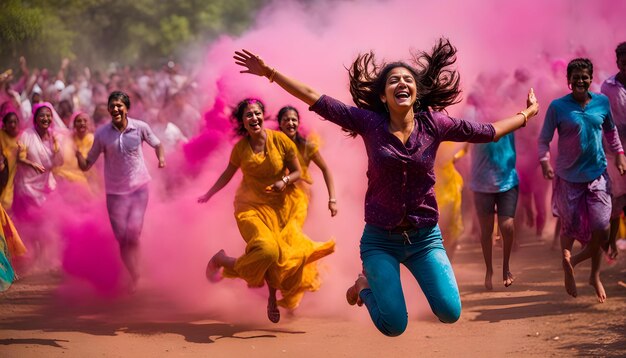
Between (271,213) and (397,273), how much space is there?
8.58 feet

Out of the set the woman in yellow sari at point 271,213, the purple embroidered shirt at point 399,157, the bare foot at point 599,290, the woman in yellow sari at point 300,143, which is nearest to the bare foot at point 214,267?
the woman in yellow sari at point 271,213

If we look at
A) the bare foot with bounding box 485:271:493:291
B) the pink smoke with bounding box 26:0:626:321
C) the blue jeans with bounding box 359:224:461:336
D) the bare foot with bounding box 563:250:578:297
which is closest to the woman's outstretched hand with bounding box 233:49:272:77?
the blue jeans with bounding box 359:224:461:336

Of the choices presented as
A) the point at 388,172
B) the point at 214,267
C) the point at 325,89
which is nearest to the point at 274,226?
the point at 214,267

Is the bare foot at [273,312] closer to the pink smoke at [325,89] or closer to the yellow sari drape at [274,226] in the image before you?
the yellow sari drape at [274,226]

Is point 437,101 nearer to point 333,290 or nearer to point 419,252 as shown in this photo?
point 419,252

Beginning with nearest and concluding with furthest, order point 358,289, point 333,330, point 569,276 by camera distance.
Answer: point 358,289, point 569,276, point 333,330

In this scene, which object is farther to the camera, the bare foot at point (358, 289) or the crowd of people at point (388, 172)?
the bare foot at point (358, 289)

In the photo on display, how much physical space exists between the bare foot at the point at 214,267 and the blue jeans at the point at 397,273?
8.84 feet

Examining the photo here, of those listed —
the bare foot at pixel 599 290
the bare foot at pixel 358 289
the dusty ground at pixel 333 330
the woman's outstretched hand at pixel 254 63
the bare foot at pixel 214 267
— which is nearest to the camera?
the woman's outstretched hand at pixel 254 63

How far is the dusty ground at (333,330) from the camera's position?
23.8 feet

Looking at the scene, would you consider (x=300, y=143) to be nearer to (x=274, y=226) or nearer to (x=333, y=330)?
(x=274, y=226)

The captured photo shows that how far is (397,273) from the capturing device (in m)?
5.79

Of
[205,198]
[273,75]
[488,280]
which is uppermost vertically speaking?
[273,75]

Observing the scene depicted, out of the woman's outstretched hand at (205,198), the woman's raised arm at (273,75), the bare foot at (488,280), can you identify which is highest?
the woman's raised arm at (273,75)
